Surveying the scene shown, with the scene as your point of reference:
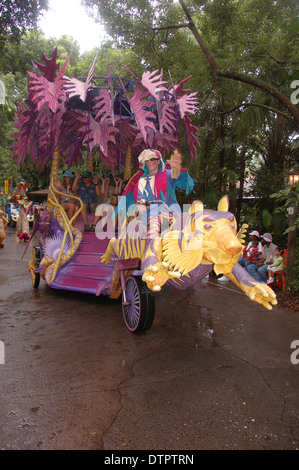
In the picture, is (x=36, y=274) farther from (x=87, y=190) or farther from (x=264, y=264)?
(x=264, y=264)

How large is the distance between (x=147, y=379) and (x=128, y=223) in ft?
6.95

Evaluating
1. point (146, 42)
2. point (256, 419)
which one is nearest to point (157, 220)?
point (256, 419)

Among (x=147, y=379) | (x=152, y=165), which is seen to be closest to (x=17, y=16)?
(x=152, y=165)

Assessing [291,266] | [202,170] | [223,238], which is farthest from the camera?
[202,170]

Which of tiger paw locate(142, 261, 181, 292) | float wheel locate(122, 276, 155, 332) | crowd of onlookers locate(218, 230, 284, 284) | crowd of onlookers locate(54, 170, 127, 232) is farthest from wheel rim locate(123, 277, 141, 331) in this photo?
crowd of onlookers locate(218, 230, 284, 284)

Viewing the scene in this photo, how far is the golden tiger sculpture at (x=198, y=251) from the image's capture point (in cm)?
353

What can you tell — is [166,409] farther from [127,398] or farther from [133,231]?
[133,231]

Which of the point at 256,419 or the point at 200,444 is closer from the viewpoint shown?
the point at 200,444

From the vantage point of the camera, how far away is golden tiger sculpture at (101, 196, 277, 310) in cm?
353

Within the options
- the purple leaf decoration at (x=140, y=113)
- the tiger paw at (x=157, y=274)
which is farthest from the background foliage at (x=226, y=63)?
the tiger paw at (x=157, y=274)

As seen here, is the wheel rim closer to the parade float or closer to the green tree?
the parade float
